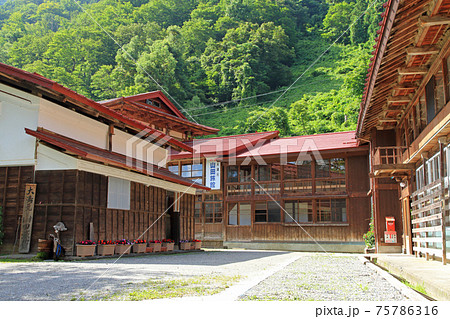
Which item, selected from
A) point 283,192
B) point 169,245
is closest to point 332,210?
point 283,192

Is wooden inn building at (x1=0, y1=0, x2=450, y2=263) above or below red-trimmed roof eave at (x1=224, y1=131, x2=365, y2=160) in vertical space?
below

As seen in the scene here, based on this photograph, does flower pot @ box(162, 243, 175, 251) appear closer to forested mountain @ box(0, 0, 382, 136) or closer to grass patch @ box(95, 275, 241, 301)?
grass patch @ box(95, 275, 241, 301)

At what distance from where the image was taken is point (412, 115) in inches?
493

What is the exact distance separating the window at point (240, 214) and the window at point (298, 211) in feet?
7.35

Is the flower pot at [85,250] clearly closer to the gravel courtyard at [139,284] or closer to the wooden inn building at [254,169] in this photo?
the wooden inn building at [254,169]

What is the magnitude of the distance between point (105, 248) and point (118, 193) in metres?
2.15

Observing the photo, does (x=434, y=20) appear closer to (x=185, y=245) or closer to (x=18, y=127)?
(x=18, y=127)

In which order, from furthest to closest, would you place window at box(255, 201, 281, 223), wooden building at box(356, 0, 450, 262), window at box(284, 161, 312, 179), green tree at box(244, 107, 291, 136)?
green tree at box(244, 107, 291, 136)
window at box(255, 201, 281, 223)
window at box(284, 161, 312, 179)
wooden building at box(356, 0, 450, 262)

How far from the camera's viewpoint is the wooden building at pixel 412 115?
7835 mm

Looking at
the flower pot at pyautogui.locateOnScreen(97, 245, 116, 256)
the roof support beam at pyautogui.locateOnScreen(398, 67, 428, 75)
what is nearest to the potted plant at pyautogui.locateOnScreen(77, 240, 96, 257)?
the flower pot at pyautogui.locateOnScreen(97, 245, 116, 256)

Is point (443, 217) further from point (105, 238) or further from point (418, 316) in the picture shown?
point (105, 238)

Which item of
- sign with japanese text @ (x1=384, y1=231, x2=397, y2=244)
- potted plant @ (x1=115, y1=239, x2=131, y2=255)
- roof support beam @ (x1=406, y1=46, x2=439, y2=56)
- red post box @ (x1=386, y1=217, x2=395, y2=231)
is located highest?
roof support beam @ (x1=406, y1=46, x2=439, y2=56)

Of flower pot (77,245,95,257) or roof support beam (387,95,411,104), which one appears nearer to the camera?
roof support beam (387,95,411,104)

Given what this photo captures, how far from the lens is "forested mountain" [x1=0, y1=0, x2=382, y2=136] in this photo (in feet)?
155
